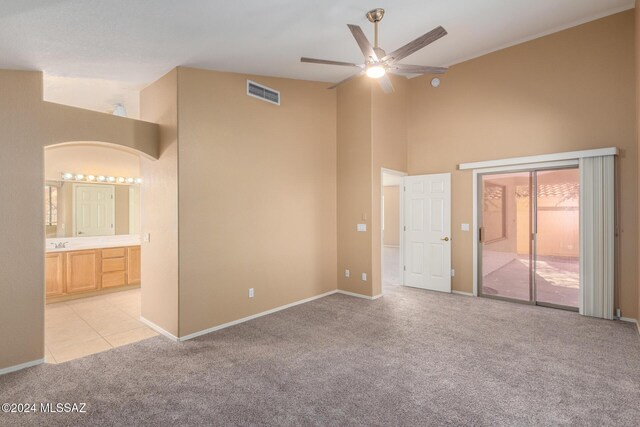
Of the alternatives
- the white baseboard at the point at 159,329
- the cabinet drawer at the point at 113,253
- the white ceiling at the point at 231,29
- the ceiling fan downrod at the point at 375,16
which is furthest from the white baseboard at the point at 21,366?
Result: the ceiling fan downrod at the point at 375,16

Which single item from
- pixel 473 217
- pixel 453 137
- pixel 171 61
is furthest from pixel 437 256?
pixel 171 61

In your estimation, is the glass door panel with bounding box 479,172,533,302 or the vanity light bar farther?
the vanity light bar

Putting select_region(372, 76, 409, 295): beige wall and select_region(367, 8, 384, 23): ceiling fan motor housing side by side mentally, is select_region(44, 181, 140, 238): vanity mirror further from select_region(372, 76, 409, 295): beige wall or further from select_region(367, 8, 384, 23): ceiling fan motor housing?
select_region(367, 8, 384, 23): ceiling fan motor housing

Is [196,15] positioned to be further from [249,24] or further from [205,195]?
[205,195]

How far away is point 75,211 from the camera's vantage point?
5727mm

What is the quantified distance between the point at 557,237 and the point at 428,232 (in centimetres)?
189

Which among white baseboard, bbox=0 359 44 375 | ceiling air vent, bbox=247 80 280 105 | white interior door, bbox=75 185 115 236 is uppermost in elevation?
ceiling air vent, bbox=247 80 280 105

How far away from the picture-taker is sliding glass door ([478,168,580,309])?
462 centimetres

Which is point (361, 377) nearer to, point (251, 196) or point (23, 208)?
point (251, 196)

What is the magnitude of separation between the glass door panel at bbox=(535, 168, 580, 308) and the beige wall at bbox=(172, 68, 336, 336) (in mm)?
3232

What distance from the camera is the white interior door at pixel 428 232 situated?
5.57m

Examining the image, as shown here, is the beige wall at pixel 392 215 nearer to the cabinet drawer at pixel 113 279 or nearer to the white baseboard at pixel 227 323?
the white baseboard at pixel 227 323

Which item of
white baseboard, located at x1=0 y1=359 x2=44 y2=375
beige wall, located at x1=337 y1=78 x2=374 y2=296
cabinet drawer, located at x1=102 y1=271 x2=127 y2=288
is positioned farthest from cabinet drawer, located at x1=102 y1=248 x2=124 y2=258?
beige wall, located at x1=337 y1=78 x2=374 y2=296

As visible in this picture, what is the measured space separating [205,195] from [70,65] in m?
1.81
